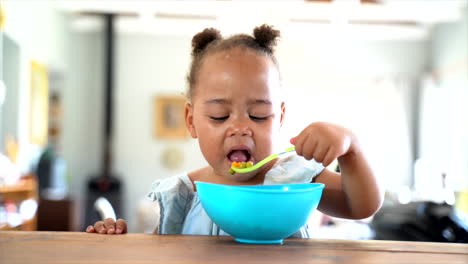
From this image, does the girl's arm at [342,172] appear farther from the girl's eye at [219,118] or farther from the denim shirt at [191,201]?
the girl's eye at [219,118]

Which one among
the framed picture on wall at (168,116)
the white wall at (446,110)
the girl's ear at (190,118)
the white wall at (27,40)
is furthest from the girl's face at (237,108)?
the framed picture on wall at (168,116)

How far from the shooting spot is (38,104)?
203 inches

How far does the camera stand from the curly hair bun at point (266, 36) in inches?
45.8

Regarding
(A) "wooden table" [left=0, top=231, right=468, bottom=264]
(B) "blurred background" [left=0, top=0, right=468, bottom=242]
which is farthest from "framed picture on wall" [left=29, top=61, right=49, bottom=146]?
(A) "wooden table" [left=0, top=231, right=468, bottom=264]

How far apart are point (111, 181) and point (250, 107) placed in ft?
17.9

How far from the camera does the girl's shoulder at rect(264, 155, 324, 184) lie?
108cm

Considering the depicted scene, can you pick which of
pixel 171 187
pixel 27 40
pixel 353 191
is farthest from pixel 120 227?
pixel 27 40

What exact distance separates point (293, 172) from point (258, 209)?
399 millimetres

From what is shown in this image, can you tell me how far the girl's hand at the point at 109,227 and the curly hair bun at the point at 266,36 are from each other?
539mm

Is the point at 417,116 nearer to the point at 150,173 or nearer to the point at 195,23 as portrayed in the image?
the point at 195,23

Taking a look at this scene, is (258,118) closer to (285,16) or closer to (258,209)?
(258,209)

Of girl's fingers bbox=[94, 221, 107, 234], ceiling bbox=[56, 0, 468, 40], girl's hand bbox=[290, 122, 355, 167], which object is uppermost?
ceiling bbox=[56, 0, 468, 40]

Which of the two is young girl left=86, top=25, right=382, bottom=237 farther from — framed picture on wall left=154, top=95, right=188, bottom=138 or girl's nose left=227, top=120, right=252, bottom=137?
framed picture on wall left=154, top=95, right=188, bottom=138

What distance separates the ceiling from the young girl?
3244 millimetres
